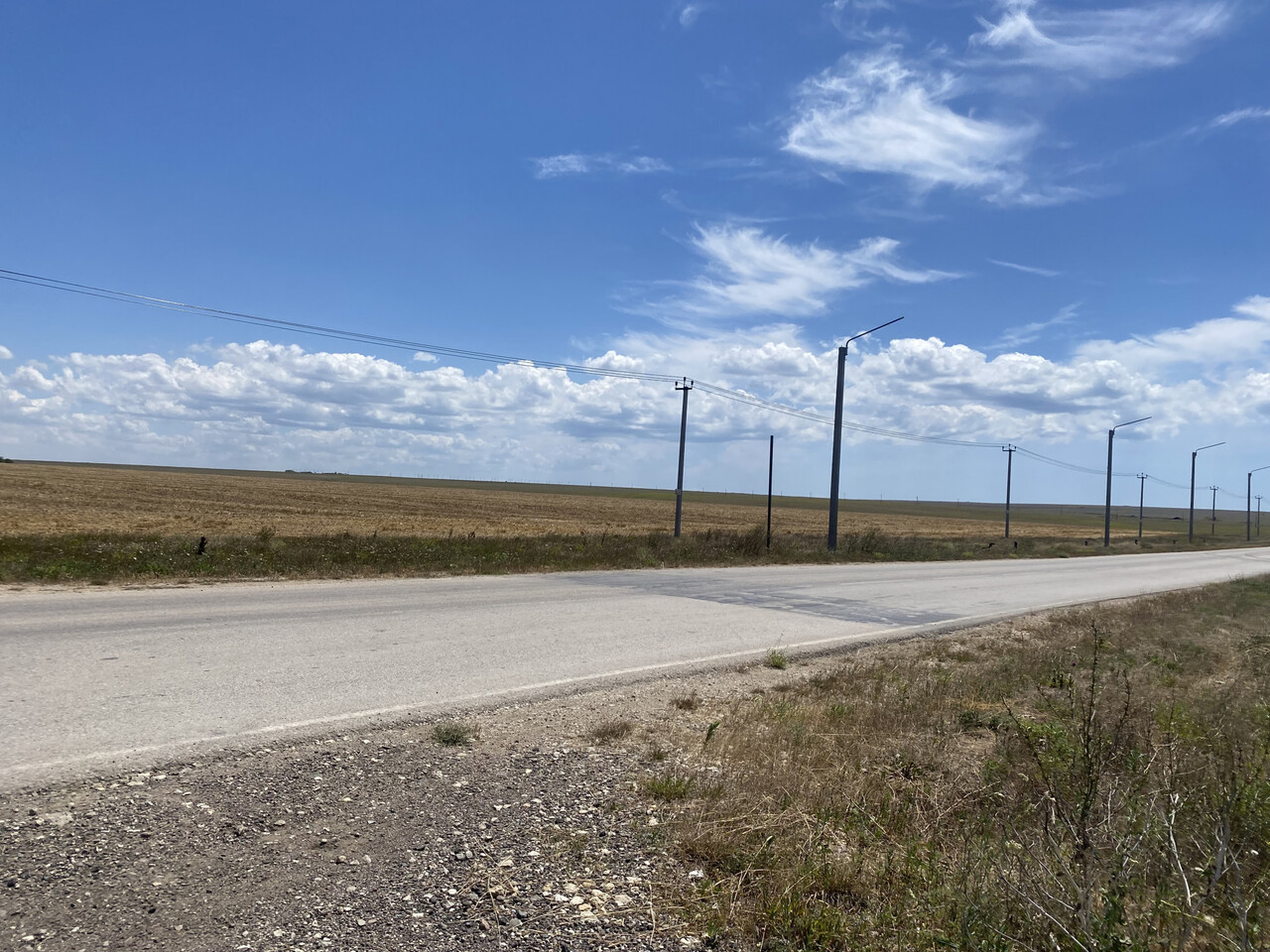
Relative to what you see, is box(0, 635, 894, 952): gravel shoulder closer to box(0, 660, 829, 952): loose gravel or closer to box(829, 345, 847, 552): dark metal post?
box(0, 660, 829, 952): loose gravel

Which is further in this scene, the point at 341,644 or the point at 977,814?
the point at 341,644

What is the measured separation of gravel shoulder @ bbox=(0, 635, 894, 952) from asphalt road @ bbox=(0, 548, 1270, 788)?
30.4 inches

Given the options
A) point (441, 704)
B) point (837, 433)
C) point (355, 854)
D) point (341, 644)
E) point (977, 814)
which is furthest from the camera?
point (837, 433)

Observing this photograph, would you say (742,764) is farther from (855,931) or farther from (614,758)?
(855,931)

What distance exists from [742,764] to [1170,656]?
329 inches

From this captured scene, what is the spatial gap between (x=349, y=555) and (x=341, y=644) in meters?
9.20

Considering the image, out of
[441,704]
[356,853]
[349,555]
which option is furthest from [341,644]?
[349,555]

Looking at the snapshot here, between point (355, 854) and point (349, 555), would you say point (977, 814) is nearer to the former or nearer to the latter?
point (355, 854)

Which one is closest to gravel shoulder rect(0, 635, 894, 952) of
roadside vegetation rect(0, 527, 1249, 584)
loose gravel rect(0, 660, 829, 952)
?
loose gravel rect(0, 660, 829, 952)

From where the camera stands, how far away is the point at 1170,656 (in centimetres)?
1079

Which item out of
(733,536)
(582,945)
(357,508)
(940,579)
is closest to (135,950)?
(582,945)

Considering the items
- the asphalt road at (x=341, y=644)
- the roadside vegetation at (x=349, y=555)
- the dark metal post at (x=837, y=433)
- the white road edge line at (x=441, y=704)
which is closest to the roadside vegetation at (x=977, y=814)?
the white road edge line at (x=441, y=704)

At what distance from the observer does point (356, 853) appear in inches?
154

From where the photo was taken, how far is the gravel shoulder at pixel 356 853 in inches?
129
